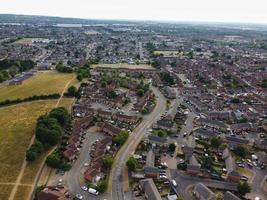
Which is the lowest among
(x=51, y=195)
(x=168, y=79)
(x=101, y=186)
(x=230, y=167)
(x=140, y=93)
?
(x=51, y=195)

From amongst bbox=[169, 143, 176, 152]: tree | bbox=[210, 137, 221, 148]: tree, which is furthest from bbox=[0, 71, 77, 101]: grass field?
bbox=[210, 137, 221, 148]: tree

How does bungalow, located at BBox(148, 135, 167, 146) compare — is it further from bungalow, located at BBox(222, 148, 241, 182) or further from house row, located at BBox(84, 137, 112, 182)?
bungalow, located at BBox(222, 148, 241, 182)

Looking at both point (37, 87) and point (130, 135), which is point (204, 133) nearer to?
point (130, 135)

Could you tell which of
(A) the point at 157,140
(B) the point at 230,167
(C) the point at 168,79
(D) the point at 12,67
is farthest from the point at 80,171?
(D) the point at 12,67

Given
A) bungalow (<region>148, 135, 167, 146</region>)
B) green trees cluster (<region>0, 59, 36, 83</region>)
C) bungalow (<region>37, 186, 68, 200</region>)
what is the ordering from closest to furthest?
bungalow (<region>37, 186, 68, 200</region>) → bungalow (<region>148, 135, 167, 146</region>) → green trees cluster (<region>0, 59, 36, 83</region>)

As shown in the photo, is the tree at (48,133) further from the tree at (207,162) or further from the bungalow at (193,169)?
the tree at (207,162)

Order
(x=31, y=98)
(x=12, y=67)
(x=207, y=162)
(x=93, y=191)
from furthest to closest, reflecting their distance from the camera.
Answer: (x=12, y=67), (x=31, y=98), (x=207, y=162), (x=93, y=191)
